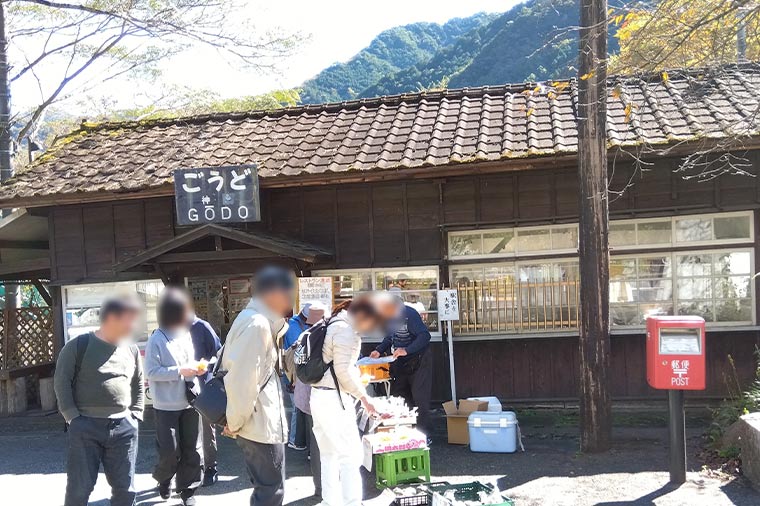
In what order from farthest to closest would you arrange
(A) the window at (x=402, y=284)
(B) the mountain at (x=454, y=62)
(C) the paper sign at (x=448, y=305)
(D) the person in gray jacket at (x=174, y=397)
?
1. (B) the mountain at (x=454, y=62)
2. (A) the window at (x=402, y=284)
3. (C) the paper sign at (x=448, y=305)
4. (D) the person in gray jacket at (x=174, y=397)

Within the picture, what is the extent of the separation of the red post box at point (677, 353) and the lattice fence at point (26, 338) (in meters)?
9.40

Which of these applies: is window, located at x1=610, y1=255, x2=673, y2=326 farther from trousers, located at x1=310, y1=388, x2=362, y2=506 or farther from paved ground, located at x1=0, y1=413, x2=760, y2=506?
Result: trousers, located at x1=310, y1=388, x2=362, y2=506

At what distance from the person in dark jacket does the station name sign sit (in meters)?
2.66

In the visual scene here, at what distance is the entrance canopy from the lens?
821cm

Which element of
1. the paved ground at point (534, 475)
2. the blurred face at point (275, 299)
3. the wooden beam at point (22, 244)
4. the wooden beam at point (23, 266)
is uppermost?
the wooden beam at point (22, 244)

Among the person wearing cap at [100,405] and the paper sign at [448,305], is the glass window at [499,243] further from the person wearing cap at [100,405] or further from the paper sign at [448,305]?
the person wearing cap at [100,405]

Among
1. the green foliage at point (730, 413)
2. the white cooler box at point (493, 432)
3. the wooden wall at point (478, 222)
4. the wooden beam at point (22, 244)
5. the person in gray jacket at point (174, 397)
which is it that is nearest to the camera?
the person in gray jacket at point (174, 397)

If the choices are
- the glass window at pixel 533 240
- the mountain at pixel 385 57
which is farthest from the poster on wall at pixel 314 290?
the mountain at pixel 385 57

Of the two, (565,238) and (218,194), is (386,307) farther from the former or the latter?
(565,238)

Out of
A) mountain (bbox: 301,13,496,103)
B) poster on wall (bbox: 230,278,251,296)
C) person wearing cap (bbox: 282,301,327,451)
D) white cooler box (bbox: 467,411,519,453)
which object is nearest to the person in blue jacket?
white cooler box (bbox: 467,411,519,453)

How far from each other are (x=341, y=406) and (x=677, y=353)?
9.82 ft

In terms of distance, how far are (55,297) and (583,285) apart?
7.92 meters

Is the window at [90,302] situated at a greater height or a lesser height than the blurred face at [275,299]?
lesser

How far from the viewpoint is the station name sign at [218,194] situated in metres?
8.51
